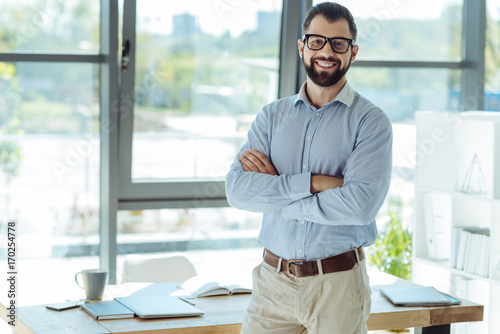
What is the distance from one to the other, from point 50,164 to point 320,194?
2272 mm

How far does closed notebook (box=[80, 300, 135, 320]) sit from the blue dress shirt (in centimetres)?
55

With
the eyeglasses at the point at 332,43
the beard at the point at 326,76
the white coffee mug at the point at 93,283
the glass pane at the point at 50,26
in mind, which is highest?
the glass pane at the point at 50,26

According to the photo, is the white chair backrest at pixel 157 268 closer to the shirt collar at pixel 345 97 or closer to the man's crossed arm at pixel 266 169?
the man's crossed arm at pixel 266 169

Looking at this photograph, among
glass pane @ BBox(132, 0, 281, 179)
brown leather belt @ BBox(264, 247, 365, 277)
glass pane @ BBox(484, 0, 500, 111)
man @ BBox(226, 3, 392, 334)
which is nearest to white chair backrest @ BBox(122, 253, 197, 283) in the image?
glass pane @ BBox(132, 0, 281, 179)

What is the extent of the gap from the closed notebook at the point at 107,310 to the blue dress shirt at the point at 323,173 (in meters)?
0.55

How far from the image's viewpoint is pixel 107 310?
238 centimetres

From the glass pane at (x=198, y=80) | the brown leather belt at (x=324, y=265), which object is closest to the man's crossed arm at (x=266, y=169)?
the brown leather belt at (x=324, y=265)

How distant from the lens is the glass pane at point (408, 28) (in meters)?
4.42

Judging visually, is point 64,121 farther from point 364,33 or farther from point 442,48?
point 442,48

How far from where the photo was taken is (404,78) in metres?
4.61

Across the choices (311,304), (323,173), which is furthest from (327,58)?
(311,304)

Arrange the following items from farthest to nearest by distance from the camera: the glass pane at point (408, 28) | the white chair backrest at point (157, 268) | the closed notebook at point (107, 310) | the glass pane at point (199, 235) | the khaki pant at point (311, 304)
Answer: the glass pane at point (408, 28)
the glass pane at point (199, 235)
the white chair backrest at point (157, 268)
the closed notebook at point (107, 310)
the khaki pant at point (311, 304)

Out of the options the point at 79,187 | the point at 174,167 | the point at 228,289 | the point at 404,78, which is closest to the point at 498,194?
the point at 404,78

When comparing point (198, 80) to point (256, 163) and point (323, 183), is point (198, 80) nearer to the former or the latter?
point (256, 163)
